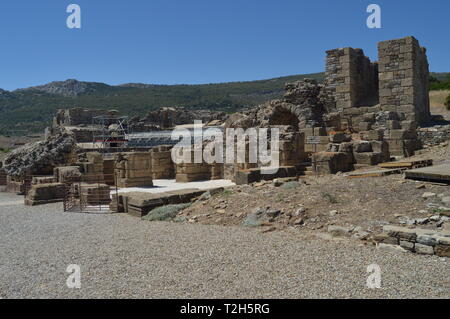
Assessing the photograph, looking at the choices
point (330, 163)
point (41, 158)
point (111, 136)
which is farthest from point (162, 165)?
point (330, 163)

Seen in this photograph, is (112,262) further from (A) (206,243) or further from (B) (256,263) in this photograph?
(B) (256,263)

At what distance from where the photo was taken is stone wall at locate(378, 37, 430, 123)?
55.2 ft

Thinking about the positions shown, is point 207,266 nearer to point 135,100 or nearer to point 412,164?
point 412,164

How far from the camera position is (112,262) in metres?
5.26

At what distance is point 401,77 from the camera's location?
17062 mm

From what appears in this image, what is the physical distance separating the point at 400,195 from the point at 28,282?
6.43 metres

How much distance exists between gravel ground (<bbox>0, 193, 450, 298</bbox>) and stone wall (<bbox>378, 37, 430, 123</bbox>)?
13.6 metres

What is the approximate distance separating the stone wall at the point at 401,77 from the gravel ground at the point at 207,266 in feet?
44.5

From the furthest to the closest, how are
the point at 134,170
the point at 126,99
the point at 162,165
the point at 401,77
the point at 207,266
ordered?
the point at 126,99 < the point at 401,77 < the point at 162,165 < the point at 134,170 < the point at 207,266

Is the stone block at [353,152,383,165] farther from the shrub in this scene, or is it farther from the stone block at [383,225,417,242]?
the stone block at [383,225,417,242]

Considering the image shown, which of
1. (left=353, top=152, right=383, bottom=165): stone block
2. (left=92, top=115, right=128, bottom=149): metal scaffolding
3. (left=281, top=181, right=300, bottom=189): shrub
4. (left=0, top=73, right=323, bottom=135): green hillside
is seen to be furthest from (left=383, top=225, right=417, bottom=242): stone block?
(left=0, top=73, right=323, bottom=135): green hillside

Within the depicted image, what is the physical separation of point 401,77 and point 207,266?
51.4 feet

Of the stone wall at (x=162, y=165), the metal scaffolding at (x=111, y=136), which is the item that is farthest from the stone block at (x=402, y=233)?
the metal scaffolding at (x=111, y=136)
